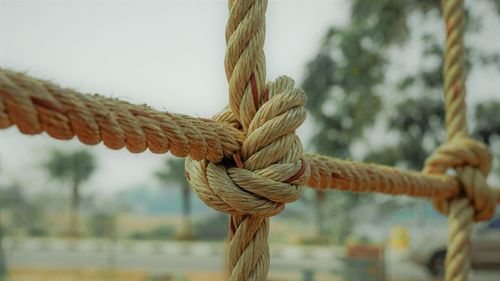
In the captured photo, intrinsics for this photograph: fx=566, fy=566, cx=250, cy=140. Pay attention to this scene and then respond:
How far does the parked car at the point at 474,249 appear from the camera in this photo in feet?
15.7

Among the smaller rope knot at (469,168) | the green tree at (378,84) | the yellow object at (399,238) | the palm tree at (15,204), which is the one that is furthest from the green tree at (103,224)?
the smaller rope knot at (469,168)

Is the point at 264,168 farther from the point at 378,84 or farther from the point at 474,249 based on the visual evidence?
the point at 474,249

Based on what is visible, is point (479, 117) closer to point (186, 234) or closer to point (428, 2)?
point (428, 2)

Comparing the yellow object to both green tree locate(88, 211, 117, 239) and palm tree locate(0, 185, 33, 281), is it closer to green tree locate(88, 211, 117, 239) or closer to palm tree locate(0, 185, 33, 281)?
green tree locate(88, 211, 117, 239)

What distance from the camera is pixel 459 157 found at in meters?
0.84

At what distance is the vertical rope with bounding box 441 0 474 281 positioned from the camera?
805 millimetres

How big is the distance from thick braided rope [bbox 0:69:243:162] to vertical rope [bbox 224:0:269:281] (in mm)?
27

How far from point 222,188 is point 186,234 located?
40.2 ft

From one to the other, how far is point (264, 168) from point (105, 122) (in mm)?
118

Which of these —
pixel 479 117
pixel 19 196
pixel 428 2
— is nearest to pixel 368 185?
pixel 479 117

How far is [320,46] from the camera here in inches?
190

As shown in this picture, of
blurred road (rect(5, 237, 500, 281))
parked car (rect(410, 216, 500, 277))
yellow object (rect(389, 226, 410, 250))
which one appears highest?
parked car (rect(410, 216, 500, 277))

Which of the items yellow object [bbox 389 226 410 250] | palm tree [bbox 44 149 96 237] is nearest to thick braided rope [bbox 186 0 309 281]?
yellow object [bbox 389 226 410 250]

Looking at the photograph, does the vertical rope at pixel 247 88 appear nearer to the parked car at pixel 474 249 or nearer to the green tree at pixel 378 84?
the green tree at pixel 378 84
